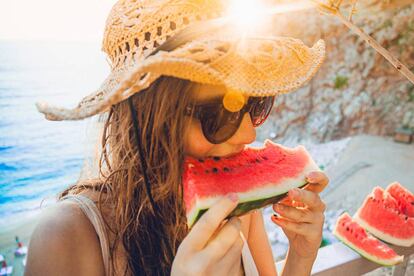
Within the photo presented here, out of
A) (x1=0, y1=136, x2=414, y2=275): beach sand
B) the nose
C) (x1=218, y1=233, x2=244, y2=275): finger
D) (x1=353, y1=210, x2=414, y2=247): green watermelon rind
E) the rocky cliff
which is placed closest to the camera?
(x1=218, y1=233, x2=244, y2=275): finger

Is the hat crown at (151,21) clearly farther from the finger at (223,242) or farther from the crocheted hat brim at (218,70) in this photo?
the finger at (223,242)

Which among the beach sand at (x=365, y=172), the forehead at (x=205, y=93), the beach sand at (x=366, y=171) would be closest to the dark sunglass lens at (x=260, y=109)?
the forehead at (x=205, y=93)

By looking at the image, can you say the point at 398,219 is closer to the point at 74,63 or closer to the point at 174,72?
the point at 174,72

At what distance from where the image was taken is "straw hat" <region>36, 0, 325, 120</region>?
1011 mm

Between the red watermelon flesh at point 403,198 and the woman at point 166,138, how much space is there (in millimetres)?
1495

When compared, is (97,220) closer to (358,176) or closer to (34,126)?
(358,176)

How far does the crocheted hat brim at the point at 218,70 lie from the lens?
0.98 meters

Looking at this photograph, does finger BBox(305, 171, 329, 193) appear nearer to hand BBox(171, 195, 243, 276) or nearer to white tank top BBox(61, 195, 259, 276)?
hand BBox(171, 195, 243, 276)

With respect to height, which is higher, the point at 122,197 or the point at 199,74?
the point at 199,74

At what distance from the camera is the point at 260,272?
204 cm

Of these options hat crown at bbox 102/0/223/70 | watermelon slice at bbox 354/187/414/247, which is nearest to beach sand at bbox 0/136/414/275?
watermelon slice at bbox 354/187/414/247

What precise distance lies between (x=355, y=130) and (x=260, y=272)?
1492 cm

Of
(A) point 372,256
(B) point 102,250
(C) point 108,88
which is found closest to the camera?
(C) point 108,88

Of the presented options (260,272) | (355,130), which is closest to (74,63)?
(355,130)
